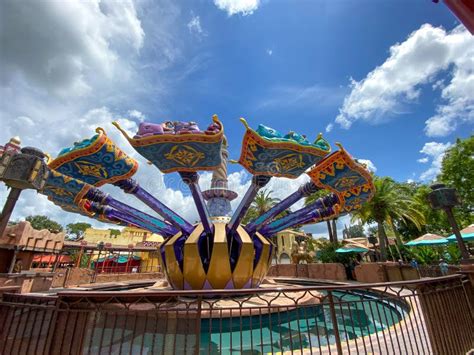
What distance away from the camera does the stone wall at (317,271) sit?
18406mm

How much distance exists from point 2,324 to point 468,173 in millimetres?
30860

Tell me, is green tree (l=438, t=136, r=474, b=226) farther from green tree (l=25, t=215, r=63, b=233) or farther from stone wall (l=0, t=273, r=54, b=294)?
green tree (l=25, t=215, r=63, b=233)

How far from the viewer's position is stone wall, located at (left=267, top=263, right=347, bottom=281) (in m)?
18.4

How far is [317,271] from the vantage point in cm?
1948

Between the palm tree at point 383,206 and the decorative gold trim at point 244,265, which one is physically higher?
the palm tree at point 383,206

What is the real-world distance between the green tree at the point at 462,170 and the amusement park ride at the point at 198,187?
18654 mm

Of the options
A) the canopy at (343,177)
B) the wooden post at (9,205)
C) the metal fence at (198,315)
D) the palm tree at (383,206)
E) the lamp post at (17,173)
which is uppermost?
the palm tree at (383,206)

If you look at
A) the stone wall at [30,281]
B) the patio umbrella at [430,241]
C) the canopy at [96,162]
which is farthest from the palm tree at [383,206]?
the stone wall at [30,281]

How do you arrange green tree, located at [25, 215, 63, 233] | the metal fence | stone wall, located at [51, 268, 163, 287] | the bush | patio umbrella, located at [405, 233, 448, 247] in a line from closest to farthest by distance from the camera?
the metal fence, patio umbrella, located at [405, 233, 448, 247], stone wall, located at [51, 268, 163, 287], the bush, green tree, located at [25, 215, 63, 233]

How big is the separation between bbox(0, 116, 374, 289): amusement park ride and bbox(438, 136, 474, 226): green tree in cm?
1865

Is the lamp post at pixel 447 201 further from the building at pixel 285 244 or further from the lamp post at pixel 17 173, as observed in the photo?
the building at pixel 285 244

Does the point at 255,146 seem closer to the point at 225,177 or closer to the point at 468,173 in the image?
the point at 225,177

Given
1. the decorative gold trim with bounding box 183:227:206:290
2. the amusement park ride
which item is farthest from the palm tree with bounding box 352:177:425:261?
the decorative gold trim with bounding box 183:227:206:290

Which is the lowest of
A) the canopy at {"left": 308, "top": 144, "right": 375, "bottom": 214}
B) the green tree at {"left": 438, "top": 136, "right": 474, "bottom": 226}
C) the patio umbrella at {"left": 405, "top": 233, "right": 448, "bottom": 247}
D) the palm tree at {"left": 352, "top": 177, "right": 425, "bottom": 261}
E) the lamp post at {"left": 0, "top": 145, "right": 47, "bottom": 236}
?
the lamp post at {"left": 0, "top": 145, "right": 47, "bottom": 236}
